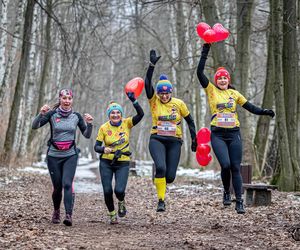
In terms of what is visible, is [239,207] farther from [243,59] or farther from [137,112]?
[243,59]

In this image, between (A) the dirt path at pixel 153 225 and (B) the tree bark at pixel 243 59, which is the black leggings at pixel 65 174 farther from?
(B) the tree bark at pixel 243 59

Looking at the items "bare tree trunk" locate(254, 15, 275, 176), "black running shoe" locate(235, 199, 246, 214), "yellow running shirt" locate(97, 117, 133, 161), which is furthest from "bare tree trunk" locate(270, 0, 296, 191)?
"bare tree trunk" locate(254, 15, 275, 176)

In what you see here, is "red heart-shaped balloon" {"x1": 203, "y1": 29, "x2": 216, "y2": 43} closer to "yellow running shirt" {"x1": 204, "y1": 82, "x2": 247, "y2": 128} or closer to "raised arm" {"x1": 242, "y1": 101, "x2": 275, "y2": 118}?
"yellow running shirt" {"x1": 204, "y1": 82, "x2": 247, "y2": 128}

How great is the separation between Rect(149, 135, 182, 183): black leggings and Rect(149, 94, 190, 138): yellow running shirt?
107mm

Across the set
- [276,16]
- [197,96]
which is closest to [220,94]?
[276,16]

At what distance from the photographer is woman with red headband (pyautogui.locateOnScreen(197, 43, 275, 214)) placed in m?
8.30

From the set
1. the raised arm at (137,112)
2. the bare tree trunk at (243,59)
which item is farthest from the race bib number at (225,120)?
the bare tree trunk at (243,59)

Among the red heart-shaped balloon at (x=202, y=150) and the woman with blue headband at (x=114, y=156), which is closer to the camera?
the woman with blue headband at (x=114, y=156)

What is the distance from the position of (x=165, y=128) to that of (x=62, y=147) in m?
1.61

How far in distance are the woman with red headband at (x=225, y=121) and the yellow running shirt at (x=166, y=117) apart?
1.79 feet

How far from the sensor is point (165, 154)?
330 inches

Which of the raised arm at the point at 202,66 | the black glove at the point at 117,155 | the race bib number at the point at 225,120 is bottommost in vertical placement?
the black glove at the point at 117,155

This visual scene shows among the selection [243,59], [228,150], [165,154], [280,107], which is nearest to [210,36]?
[228,150]

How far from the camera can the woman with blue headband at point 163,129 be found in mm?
8281
